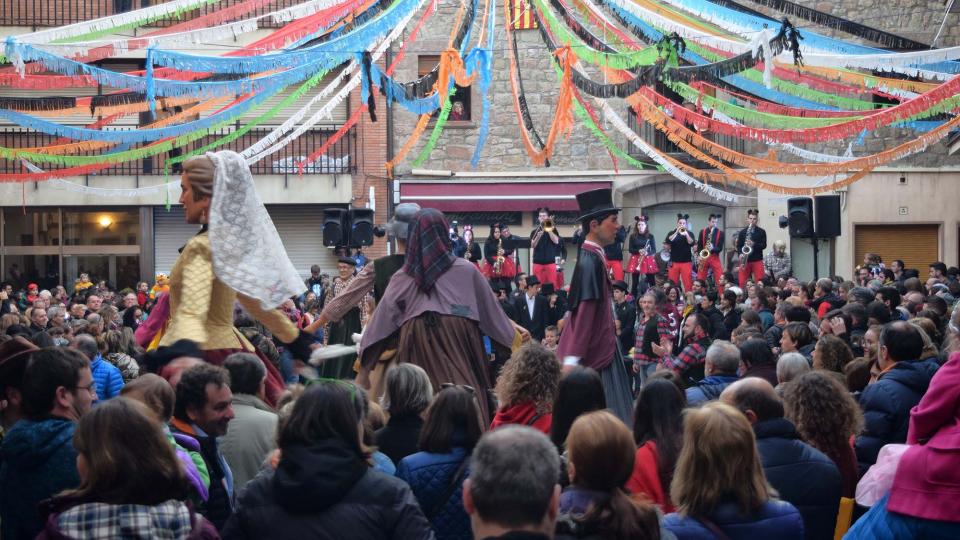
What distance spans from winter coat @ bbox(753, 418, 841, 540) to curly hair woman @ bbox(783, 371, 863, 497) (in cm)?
45

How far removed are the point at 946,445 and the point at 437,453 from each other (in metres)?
1.98

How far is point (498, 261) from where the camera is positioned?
74.4 feet

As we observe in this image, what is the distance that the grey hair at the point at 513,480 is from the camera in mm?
3475

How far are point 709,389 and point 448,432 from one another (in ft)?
8.04

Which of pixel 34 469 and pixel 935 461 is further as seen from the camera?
pixel 935 461

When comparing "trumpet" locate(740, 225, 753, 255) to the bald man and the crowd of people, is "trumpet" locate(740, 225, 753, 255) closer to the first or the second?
the crowd of people

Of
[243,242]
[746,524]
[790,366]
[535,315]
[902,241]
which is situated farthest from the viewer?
[902,241]

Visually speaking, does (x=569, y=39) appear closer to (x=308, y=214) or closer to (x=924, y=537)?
(x=924, y=537)

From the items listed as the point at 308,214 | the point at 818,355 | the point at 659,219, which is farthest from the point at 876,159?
the point at 308,214

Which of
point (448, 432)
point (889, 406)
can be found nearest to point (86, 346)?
point (448, 432)

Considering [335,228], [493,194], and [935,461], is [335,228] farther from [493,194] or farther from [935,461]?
[935,461]

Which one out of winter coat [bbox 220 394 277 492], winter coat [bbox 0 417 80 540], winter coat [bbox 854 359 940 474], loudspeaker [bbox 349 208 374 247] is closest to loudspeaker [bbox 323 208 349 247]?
loudspeaker [bbox 349 208 374 247]

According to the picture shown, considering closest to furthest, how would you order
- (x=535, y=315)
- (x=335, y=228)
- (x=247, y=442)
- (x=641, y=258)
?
(x=247, y=442)
(x=535, y=315)
(x=335, y=228)
(x=641, y=258)

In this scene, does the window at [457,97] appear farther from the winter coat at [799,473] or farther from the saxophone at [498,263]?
the winter coat at [799,473]
